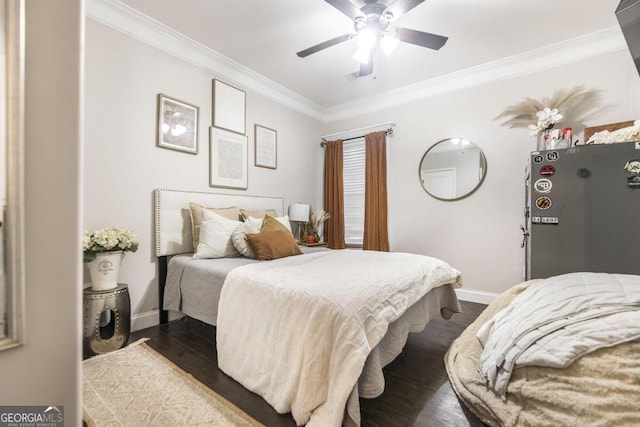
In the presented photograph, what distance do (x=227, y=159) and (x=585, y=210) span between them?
11.2 ft

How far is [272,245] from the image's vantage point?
8.14 ft

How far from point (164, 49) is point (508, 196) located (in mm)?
3905

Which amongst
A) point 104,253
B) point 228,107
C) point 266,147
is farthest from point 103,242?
point 266,147

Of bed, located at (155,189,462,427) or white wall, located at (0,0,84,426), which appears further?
bed, located at (155,189,462,427)

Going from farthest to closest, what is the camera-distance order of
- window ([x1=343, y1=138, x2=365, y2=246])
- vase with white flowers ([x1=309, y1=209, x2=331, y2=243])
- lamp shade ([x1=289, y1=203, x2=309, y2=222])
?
window ([x1=343, y1=138, x2=365, y2=246])
vase with white flowers ([x1=309, y1=209, x2=331, y2=243])
lamp shade ([x1=289, y1=203, x2=309, y2=222])

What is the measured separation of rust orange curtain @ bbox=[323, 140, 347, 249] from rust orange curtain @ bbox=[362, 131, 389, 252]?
1.45 feet

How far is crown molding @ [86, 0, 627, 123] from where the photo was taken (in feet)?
7.79

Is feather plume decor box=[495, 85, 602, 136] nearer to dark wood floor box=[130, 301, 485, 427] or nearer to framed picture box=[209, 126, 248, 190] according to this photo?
dark wood floor box=[130, 301, 485, 427]

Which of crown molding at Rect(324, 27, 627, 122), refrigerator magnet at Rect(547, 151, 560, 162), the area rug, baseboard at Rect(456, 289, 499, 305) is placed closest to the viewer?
the area rug

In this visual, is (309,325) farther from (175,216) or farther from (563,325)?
(175,216)

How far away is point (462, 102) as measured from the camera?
3406 millimetres

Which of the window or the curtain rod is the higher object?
the curtain rod

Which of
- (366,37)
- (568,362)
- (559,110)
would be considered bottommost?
(568,362)


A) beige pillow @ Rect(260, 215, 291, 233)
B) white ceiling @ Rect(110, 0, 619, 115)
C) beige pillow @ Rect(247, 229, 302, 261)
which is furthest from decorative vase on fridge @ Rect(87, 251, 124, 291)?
white ceiling @ Rect(110, 0, 619, 115)
